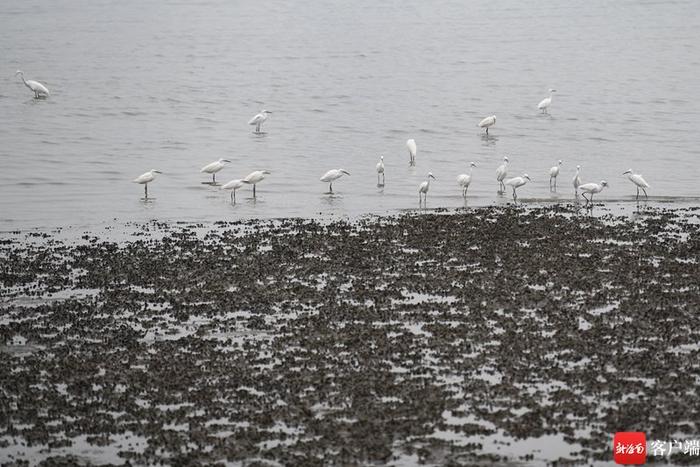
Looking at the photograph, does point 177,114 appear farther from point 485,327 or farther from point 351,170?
point 485,327

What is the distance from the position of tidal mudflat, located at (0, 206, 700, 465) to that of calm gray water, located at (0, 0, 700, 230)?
5.32 m

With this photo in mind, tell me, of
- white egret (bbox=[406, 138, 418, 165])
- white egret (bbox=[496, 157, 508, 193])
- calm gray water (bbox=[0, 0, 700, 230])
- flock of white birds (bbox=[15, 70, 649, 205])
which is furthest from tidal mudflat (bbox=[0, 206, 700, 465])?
white egret (bbox=[406, 138, 418, 165])

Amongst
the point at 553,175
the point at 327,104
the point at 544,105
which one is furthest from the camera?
the point at 327,104

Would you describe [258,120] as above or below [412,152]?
above

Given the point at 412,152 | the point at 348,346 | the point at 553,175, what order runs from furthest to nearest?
1. the point at 412,152
2. the point at 553,175
3. the point at 348,346

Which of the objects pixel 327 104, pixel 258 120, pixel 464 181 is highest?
pixel 327 104

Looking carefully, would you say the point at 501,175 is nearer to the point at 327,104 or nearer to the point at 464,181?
the point at 464,181

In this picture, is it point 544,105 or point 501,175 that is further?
point 544,105

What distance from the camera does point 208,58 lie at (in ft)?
199

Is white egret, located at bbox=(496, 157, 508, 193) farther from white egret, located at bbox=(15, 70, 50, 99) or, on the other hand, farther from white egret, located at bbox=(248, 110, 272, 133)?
white egret, located at bbox=(15, 70, 50, 99)

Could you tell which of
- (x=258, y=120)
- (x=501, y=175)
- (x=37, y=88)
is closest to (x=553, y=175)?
(x=501, y=175)

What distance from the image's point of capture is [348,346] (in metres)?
13.1

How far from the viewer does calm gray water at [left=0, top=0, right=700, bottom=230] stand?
26.8 m

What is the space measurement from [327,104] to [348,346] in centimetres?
3296
